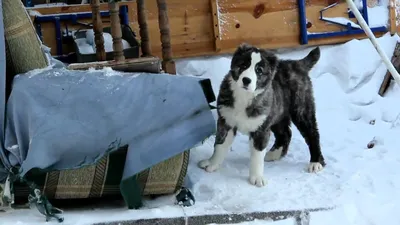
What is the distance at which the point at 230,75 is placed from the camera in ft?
12.7

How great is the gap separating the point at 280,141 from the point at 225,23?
1.61 meters

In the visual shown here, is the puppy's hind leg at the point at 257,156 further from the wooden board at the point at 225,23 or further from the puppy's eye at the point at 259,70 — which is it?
the wooden board at the point at 225,23

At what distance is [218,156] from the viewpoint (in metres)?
4.04

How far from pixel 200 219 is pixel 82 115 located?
2.73ft

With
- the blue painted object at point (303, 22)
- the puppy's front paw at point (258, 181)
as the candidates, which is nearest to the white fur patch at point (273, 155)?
the puppy's front paw at point (258, 181)

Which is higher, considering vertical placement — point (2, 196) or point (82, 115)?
point (82, 115)

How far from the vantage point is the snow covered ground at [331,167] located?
3510mm

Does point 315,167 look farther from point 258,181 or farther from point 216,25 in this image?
point 216,25

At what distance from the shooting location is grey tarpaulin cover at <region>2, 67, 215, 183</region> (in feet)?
10.9

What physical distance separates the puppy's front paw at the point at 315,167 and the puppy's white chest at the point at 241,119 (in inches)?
19.7

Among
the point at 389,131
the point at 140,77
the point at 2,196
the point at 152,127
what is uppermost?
the point at 140,77

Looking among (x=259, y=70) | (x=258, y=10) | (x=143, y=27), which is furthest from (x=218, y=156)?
(x=258, y=10)

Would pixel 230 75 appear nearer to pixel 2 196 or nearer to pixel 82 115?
pixel 82 115

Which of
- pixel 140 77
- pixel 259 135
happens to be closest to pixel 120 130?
pixel 140 77
